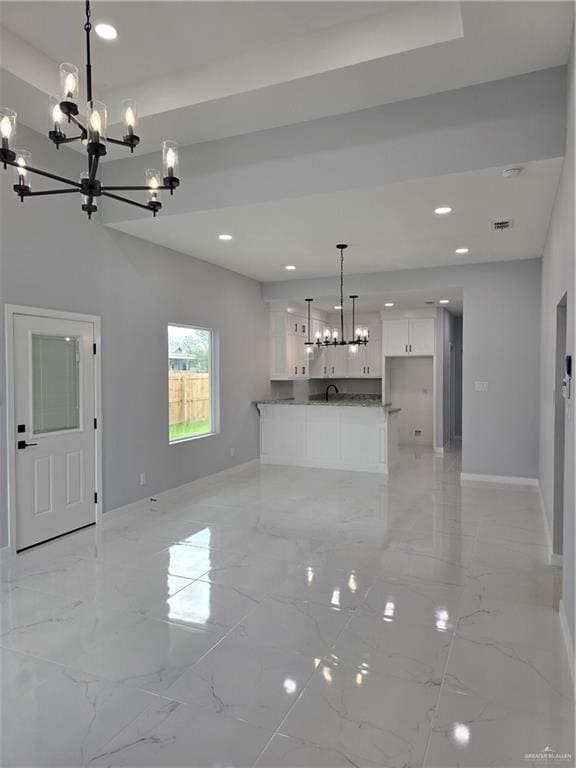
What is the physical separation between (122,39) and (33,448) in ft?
10.4

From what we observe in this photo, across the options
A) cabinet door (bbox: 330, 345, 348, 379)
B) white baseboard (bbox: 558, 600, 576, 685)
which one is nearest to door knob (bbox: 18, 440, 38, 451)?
white baseboard (bbox: 558, 600, 576, 685)

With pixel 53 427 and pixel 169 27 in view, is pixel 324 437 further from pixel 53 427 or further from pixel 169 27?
pixel 169 27

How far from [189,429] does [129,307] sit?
1881mm

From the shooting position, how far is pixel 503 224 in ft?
15.9

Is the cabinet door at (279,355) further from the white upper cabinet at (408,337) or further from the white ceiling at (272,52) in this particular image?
the white ceiling at (272,52)

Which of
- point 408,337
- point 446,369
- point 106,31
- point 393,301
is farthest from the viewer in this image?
point 446,369

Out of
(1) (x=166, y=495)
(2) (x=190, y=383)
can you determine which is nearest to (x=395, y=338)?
(2) (x=190, y=383)

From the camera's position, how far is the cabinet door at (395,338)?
9.26m

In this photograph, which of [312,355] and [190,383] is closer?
[190,383]

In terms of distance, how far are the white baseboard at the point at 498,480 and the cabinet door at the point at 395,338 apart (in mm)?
3123

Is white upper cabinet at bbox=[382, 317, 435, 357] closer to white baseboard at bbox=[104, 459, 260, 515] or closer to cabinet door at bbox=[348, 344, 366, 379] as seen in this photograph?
cabinet door at bbox=[348, 344, 366, 379]

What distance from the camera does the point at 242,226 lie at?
4.95m

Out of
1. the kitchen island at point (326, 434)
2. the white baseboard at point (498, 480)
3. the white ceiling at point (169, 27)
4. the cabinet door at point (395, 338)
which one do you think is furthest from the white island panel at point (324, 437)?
the white ceiling at point (169, 27)

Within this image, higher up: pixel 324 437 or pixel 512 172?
pixel 512 172
